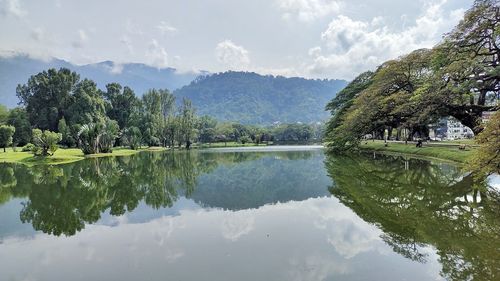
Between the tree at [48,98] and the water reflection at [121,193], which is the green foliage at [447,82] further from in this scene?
A: the tree at [48,98]

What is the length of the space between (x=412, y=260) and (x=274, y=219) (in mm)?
5159

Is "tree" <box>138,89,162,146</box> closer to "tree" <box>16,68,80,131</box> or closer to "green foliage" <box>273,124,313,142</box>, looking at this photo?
"tree" <box>16,68,80,131</box>

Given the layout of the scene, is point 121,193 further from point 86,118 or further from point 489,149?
point 86,118

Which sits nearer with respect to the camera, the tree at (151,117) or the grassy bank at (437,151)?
the grassy bank at (437,151)

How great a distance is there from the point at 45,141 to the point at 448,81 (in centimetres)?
3883

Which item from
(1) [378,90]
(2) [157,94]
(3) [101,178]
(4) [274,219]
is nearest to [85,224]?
(4) [274,219]

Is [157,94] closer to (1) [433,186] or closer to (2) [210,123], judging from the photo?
(2) [210,123]

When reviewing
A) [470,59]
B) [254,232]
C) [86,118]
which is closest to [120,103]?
[86,118]

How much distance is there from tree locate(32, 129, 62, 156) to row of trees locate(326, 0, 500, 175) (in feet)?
104

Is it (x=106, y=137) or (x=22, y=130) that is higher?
(x=22, y=130)

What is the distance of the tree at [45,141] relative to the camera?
38078mm

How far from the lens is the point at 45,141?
1522 inches

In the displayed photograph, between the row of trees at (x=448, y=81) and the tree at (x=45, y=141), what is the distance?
3185cm

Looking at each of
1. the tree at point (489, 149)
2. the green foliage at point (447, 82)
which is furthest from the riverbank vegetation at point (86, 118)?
the tree at point (489, 149)
